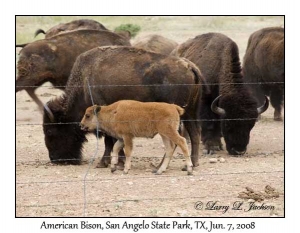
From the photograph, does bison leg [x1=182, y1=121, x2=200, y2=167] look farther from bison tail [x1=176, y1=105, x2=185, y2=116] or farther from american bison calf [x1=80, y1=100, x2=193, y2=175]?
bison tail [x1=176, y1=105, x2=185, y2=116]

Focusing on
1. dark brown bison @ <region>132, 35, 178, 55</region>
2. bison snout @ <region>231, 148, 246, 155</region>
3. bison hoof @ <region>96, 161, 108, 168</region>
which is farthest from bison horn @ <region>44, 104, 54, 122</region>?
dark brown bison @ <region>132, 35, 178, 55</region>

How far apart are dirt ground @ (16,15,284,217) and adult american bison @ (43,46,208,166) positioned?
0.42 m

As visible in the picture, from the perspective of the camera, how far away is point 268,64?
14039 mm

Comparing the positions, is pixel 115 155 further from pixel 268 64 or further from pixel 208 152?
pixel 268 64

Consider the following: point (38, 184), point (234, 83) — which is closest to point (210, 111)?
point (234, 83)

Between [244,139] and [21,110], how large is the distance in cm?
690

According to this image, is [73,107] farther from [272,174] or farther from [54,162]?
[272,174]

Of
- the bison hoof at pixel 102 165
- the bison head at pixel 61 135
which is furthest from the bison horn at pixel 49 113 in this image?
the bison hoof at pixel 102 165

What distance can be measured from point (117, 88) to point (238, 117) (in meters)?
2.08

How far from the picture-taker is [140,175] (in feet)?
32.0

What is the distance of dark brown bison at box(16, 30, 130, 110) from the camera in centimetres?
1330

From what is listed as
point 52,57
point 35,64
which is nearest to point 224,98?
point 52,57

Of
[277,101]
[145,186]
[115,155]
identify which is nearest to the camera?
[145,186]

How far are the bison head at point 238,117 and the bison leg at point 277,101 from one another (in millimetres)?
3644
